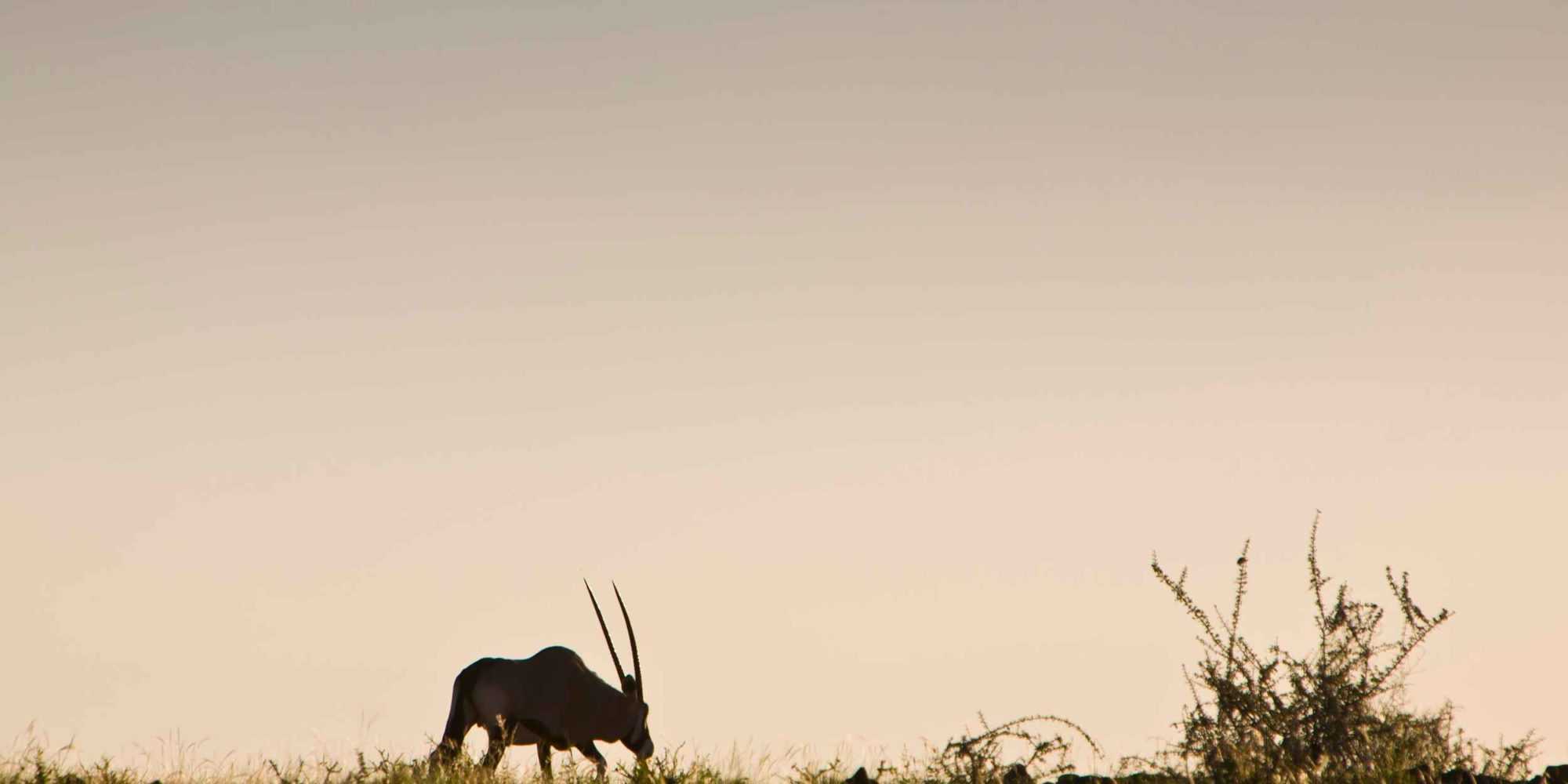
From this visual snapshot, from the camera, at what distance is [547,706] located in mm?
13188

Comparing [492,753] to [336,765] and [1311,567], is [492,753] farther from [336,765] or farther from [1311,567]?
[1311,567]

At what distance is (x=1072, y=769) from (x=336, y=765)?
5032 millimetres

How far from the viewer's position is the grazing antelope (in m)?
13.1

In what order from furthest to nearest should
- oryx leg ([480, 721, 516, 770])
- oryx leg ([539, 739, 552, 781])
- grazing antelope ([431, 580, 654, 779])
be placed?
grazing antelope ([431, 580, 654, 779]) < oryx leg ([539, 739, 552, 781]) < oryx leg ([480, 721, 516, 770])

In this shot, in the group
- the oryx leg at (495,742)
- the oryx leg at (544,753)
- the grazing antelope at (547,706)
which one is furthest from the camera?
the grazing antelope at (547,706)

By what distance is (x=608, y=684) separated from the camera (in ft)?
45.0

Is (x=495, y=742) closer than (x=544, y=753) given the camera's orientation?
Yes

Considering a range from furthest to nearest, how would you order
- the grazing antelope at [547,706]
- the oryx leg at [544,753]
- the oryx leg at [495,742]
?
the grazing antelope at [547,706], the oryx leg at [544,753], the oryx leg at [495,742]

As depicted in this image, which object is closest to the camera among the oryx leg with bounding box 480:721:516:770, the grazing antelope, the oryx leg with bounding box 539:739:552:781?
the oryx leg with bounding box 480:721:516:770

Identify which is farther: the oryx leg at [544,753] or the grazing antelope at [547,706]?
the grazing antelope at [547,706]

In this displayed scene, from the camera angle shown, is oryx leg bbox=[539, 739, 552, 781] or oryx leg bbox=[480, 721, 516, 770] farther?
oryx leg bbox=[539, 739, 552, 781]

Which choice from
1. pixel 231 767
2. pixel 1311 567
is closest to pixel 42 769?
pixel 231 767

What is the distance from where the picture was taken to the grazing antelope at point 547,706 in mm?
13109

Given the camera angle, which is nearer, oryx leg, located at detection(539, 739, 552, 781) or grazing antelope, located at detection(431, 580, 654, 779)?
oryx leg, located at detection(539, 739, 552, 781)
